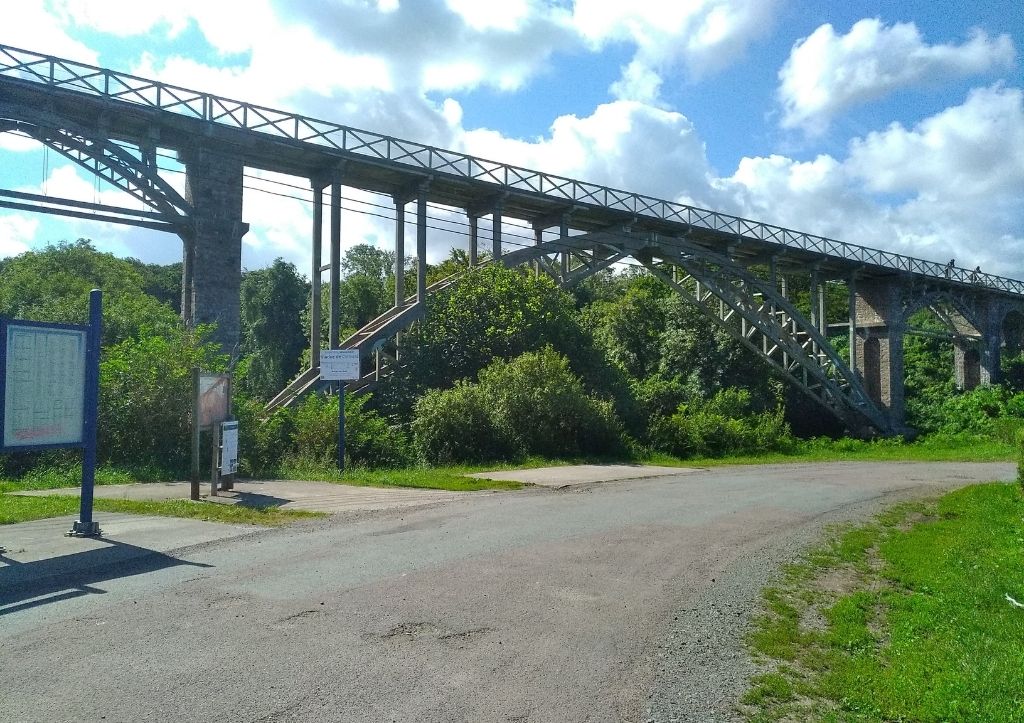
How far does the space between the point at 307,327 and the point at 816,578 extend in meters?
42.8

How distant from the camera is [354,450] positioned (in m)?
19.8

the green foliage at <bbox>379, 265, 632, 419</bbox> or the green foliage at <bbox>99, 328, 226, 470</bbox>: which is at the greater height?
the green foliage at <bbox>379, 265, 632, 419</bbox>

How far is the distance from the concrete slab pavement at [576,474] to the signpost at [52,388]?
375 inches

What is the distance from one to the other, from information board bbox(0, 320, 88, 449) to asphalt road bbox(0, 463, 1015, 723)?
2099mm

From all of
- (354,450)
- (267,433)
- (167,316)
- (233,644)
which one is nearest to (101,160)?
(167,316)

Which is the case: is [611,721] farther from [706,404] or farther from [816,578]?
[706,404]

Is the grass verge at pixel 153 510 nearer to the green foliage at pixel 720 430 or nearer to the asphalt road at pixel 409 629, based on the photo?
the asphalt road at pixel 409 629

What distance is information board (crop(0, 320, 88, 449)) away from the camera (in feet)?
28.4

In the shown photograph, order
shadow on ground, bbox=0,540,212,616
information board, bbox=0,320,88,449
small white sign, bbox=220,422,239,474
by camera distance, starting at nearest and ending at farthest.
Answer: shadow on ground, bbox=0,540,212,616
information board, bbox=0,320,88,449
small white sign, bbox=220,422,239,474

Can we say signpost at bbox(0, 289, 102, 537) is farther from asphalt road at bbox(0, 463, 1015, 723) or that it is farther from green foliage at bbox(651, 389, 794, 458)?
green foliage at bbox(651, 389, 794, 458)

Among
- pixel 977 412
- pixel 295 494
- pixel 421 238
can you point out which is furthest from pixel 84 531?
pixel 977 412

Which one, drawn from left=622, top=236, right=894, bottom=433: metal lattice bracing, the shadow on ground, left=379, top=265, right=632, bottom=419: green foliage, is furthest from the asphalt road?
left=622, top=236, right=894, bottom=433: metal lattice bracing

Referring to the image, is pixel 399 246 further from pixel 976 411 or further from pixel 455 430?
pixel 976 411

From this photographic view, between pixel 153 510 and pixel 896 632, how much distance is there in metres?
9.88
